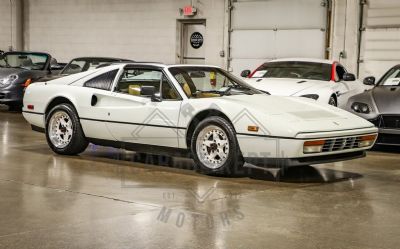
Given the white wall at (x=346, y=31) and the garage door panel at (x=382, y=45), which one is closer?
the garage door panel at (x=382, y=45)

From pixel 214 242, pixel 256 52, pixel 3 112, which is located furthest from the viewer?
pixel 256 52

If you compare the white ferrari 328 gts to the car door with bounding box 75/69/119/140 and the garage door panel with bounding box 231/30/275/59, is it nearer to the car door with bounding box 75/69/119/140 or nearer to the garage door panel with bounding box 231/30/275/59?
the car door with bounding box 75/69/119/140

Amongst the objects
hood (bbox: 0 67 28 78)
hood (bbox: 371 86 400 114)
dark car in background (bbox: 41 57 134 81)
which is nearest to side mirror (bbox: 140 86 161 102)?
hood (bbox: 371 86 400 114)

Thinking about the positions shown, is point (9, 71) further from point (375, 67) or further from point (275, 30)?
point (375, 67)

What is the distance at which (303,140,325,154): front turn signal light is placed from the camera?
22.8 feet

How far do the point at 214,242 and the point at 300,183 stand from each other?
274 centimetres

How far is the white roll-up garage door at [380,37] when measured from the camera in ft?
52.4

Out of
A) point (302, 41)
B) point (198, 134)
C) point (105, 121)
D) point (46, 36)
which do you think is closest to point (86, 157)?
point (105, 121)

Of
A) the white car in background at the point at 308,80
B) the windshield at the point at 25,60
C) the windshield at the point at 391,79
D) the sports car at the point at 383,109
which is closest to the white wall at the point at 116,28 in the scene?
the windshield at the point at 25,60

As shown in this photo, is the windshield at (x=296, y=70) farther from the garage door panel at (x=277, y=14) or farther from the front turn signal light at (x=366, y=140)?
the garage door panel at (x=277, y=14)

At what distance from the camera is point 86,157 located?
8852mm

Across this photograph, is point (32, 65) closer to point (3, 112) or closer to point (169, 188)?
point (3, 112)

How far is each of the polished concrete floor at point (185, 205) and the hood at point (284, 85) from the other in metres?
2.38

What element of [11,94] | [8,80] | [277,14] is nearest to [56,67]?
[8,80]
